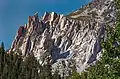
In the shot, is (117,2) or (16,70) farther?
(16,70)

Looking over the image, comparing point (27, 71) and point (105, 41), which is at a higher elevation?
point (27, 71)

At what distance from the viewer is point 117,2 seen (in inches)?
1037

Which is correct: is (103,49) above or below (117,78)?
above

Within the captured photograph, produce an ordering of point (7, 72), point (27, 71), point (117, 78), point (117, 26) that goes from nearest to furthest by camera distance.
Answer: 1. point (117, 78)
2. point (117, 26)
3. point (7, 72)
4. point (27, 71)

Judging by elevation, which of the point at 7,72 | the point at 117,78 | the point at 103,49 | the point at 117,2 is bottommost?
the point at 117,78

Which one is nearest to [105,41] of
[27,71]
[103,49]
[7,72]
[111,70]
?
[103,49]

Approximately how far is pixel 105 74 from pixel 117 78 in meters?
1.19

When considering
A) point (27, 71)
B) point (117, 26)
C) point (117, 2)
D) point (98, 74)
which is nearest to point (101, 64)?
point (98, 74)

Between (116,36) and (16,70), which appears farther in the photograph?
(16,70)

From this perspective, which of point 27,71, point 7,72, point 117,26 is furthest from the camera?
point 27,71

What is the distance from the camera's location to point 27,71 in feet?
645

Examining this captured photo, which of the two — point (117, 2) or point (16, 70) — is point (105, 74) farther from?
point (16, 70)

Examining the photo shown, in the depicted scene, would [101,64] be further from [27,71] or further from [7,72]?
[27,71]

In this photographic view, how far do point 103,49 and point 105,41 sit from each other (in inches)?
22.1
